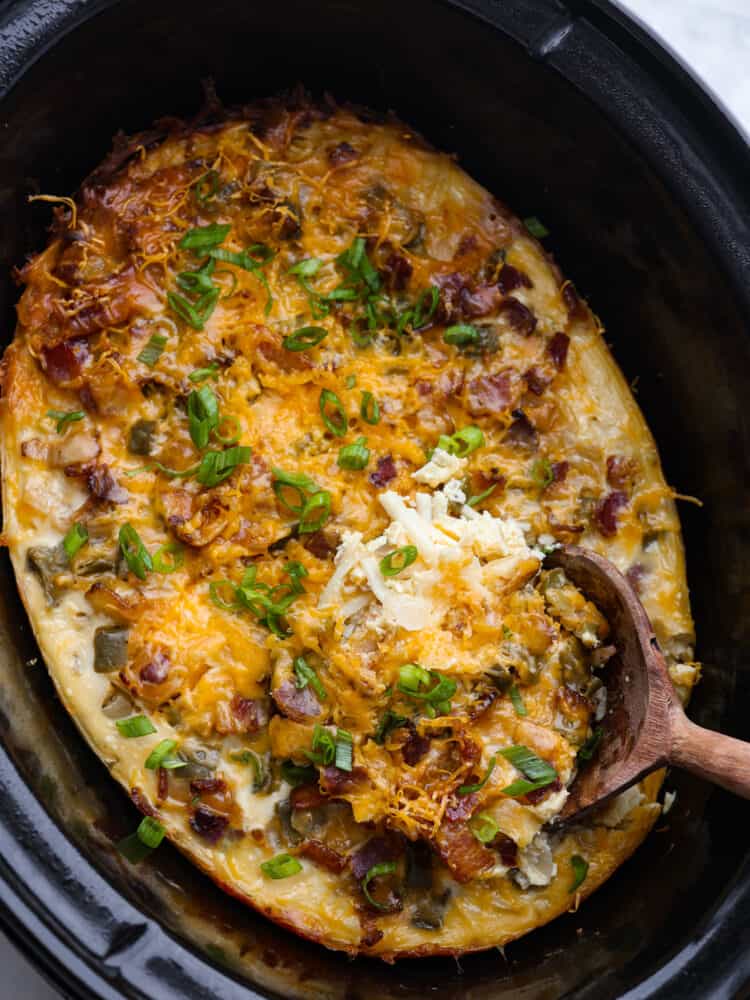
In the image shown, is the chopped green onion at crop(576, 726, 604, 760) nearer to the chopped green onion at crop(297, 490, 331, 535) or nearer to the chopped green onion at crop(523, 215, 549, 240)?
the chopped green onion at crop(297, 490, 331, 535)

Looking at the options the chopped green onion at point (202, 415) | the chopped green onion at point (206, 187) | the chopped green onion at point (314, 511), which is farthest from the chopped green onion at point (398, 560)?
the chopped green onion at point (206, 187)

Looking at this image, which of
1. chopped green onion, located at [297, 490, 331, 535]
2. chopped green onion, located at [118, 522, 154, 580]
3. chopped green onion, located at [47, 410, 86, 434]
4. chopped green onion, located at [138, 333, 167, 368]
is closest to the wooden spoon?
chopped green onion, located at [297, 490, 331, 535]

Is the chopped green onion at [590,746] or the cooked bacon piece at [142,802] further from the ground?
the chopped green onion at [590,746]

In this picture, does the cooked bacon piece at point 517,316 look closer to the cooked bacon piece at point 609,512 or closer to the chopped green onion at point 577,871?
the cooked bacon piece at point 609,512

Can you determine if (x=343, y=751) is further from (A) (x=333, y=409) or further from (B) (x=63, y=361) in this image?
(B) (x=63, y=361)

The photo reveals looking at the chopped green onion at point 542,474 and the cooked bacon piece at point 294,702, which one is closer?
the cooked bacon piece at point 294,702

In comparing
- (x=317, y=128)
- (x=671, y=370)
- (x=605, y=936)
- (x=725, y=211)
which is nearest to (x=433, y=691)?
(x=605, y=936)

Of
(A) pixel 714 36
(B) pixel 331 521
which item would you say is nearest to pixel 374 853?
(B) pixel 331 521
